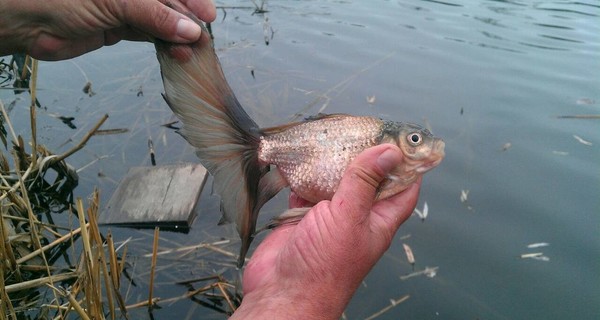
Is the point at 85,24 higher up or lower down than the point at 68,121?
higher up

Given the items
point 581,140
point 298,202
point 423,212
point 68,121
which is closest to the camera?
point 298,202

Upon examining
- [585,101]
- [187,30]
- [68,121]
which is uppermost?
[187,30]

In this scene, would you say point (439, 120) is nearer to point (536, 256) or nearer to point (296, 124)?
point (536, 256)

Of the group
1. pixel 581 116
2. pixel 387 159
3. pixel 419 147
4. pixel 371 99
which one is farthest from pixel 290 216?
pixel 581 116

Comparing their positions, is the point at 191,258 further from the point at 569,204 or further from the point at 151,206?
the point at 569,204

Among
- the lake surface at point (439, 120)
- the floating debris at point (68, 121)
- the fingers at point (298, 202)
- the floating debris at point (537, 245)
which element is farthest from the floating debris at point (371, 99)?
the floating debris at point (68, 121)

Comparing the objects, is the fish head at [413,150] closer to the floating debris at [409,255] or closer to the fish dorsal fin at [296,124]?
the fish dorsal fin at [296,124]

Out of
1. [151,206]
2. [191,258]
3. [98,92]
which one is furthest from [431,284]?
[98,92]
